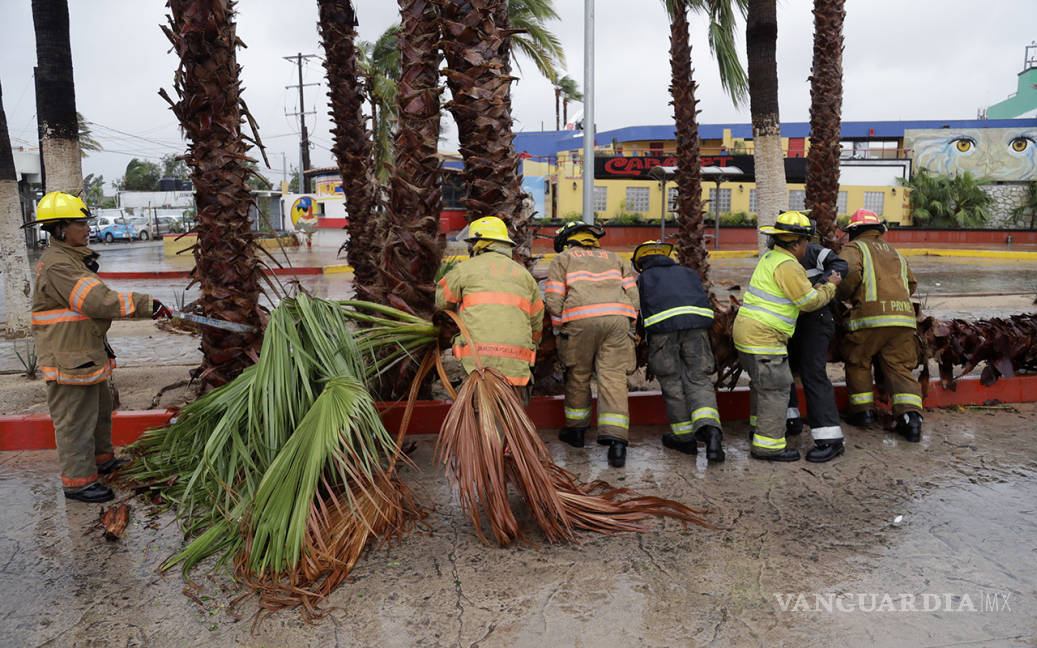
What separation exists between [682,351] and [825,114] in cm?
644

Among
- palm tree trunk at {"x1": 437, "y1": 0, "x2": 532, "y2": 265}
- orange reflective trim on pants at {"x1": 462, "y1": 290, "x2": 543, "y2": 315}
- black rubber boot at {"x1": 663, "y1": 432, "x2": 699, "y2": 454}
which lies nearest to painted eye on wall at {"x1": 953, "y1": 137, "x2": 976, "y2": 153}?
palm tree trunk at {"x1": 437, "y1": 0, "x2": 532, "y2": 265}

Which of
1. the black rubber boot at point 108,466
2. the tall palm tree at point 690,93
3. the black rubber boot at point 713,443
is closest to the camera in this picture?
the black rubber boot at point 108,466

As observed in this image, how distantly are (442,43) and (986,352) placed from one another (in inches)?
212

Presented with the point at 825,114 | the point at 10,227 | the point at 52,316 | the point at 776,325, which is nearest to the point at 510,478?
the point at 776,325

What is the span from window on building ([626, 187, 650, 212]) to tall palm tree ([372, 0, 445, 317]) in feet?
83.3

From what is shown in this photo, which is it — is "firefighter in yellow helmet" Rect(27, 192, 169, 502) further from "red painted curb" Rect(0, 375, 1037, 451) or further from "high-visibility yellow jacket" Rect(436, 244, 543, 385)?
"high-visibility yellow jacket" Rect(436, 244, 543, 385)

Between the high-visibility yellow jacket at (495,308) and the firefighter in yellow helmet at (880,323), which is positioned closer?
the high-visibility yellow jacket at (495,308)

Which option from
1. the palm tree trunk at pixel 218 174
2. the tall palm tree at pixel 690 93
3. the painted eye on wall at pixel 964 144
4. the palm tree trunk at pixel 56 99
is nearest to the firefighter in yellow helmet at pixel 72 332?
the palm tree trunk at pixel 218 174

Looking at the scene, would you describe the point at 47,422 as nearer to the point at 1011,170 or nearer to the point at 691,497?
the point at 691,497

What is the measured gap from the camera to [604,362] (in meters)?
5.14

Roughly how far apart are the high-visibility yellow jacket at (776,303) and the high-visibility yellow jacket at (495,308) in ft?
5.30

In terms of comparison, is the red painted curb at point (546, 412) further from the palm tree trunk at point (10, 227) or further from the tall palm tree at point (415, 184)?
the palm tree trunk at point (10, 227)

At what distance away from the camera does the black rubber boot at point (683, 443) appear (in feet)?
16.9

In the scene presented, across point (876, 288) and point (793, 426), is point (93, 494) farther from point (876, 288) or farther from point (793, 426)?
point (876, 288)
